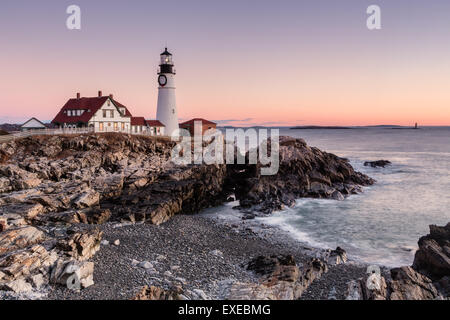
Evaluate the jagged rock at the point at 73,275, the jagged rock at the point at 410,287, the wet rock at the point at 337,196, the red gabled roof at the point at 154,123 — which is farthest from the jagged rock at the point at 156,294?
the red gabled roof at the point at 154,123

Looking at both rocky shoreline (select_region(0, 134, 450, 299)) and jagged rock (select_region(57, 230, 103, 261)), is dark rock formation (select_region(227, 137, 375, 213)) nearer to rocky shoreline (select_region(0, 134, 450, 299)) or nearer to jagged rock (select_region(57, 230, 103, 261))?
rocky shoreline (select_region(0, 134, 450, 299))

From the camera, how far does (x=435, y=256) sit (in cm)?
1543

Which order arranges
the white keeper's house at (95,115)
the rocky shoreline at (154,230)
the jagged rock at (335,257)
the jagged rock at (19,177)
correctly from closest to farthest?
the rocky shoreline at (154,230), the jagged rock at (335,257), the jagged rock at (19,177), the white keeper's house at (95,115)

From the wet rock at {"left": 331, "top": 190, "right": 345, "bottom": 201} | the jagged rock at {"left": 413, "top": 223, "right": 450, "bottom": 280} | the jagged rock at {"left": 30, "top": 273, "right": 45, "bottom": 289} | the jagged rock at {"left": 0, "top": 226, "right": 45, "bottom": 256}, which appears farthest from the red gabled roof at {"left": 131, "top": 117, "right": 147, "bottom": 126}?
the jagged rock at {"left": 413, "top": 223, "right": 450, "bottom": 280}

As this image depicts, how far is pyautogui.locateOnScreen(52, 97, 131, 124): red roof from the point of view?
140 ft

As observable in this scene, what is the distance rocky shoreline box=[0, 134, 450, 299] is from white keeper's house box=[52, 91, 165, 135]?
6.37 m

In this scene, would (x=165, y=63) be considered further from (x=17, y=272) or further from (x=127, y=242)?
(x=17, y=272)

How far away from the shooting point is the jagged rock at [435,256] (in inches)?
594

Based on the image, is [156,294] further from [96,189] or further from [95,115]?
[95,115]

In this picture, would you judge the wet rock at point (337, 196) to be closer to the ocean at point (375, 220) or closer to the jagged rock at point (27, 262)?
the ocean at point (375, 220)

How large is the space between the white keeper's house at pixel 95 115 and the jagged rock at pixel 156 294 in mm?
32253
